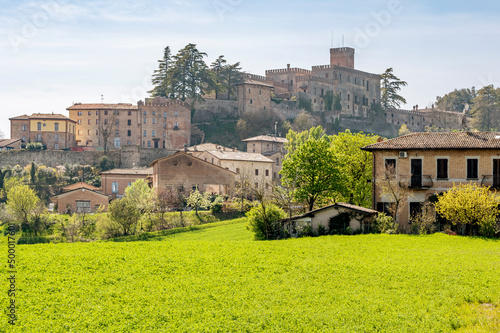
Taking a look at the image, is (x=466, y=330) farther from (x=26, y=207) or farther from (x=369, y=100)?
(x=369, y=100)

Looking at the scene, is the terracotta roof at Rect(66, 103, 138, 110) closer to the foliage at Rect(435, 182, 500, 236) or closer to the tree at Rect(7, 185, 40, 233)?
the tree at Rect(7, 185, 40, 233)

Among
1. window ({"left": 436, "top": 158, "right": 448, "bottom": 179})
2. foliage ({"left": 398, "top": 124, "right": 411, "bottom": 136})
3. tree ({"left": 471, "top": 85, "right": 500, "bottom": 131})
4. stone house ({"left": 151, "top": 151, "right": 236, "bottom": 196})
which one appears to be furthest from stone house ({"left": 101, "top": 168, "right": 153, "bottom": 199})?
tree ({"left": 471, "top": 85, "right": 500, "bottom": 131})

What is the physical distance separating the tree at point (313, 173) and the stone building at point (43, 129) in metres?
51.5

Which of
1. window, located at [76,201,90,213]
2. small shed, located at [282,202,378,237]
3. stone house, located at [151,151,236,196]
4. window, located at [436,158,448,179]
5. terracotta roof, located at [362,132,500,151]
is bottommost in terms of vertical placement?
window, located at [76,201,90,213]

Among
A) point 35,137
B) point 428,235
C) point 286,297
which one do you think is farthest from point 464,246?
point 35,137

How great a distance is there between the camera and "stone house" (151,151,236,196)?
198 ft

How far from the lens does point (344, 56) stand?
406 ft

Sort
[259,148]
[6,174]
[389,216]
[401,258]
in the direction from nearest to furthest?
[401,258] < [389,216] < [6,174] < [259,148]

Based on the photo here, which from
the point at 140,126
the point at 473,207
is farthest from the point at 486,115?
the point at 473,207

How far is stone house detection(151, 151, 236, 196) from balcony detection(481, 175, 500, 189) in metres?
31.0

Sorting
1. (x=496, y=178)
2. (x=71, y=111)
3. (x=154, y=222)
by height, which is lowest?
(x=154, y=222)

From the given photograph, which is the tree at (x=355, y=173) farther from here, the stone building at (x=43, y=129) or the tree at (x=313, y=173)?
the stone building at (x=43, y=129)

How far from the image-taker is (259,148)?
8575 cm

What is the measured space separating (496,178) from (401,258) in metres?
11.7
